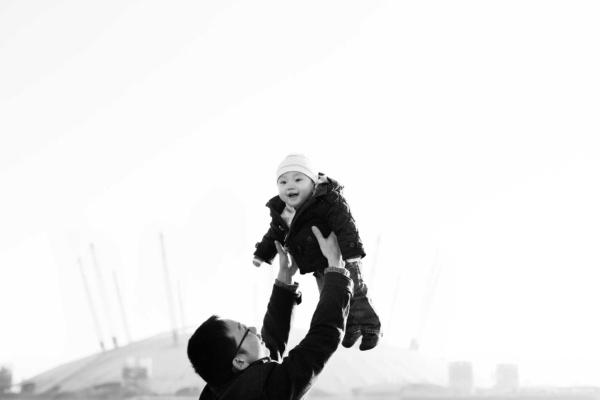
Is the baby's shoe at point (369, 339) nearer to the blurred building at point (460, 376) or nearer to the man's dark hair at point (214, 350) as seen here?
the man's dark hair at point (214, 350)

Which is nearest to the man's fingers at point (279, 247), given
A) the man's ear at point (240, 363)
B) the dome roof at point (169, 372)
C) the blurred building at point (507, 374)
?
the man's ear at point (240, 363)

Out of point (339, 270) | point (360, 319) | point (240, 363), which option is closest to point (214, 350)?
point (240, 363)

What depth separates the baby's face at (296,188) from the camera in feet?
32.8

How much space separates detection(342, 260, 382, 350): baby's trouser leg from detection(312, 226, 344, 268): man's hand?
0.38 metres

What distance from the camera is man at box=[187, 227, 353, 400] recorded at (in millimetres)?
8781

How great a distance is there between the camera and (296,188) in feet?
32.8

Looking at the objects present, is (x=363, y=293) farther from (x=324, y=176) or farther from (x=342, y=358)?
(x=342, y=358)

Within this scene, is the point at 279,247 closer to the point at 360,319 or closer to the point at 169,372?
the point at 360,319

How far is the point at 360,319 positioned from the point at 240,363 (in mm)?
1353

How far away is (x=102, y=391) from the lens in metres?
159

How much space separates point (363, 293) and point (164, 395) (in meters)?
150

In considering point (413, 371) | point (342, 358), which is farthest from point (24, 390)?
point (413, 371)

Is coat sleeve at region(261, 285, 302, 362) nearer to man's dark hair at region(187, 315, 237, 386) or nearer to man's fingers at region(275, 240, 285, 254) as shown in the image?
man's fingers at region(275, 240, 285, 254)

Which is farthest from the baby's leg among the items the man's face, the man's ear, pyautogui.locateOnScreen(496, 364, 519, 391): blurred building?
pyautogui.locateOnScreen(496, 364, 519, 391): blurred building
